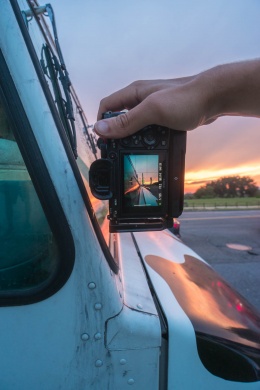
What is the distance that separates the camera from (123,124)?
776mm

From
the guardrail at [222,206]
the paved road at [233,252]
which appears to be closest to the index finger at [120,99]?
the paved road at [233,252]

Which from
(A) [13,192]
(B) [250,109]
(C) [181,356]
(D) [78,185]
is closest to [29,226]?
(A) [13,192]

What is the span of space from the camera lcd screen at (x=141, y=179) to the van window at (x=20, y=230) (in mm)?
276

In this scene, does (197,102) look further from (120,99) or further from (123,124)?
(120,99)

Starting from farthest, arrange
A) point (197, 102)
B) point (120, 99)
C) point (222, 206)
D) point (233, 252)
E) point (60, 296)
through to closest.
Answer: point (222, 206), point (233, 252), point (120, 99), point (197, 102), point (60, 296)

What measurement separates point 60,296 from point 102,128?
513mm

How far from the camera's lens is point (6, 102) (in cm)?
70

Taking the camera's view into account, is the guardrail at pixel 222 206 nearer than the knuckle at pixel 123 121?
No

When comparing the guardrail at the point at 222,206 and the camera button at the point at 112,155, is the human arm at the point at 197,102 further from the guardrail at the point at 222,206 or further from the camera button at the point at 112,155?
the guardrail at the point at 222,206

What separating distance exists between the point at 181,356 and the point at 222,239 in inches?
322

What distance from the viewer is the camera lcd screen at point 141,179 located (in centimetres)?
80

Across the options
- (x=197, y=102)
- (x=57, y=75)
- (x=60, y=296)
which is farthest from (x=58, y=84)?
(x=60, y=296)

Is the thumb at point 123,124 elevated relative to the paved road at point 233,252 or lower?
elevated

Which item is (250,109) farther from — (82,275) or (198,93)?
(82,275)
